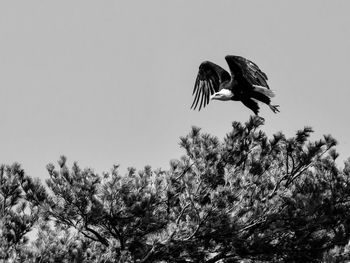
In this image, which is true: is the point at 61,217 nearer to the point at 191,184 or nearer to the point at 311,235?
the point at 191,184

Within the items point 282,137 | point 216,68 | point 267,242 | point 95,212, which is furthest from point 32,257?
point 216,68

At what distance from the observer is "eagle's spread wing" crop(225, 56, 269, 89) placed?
7020 mm

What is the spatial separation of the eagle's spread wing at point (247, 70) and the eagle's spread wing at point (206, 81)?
133 centimetres

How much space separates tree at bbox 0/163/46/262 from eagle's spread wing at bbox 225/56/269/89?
333 centimetres

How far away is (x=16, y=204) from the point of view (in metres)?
5.52

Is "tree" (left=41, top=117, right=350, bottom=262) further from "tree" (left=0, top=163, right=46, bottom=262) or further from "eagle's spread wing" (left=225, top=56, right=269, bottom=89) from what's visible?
"eagle's spread wing" (left=225, top=56, right=269, bottom=89)

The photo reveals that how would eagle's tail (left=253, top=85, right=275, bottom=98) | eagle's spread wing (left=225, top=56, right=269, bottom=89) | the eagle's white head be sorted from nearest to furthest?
eagle's tail (left=253, top=85, right=275, bottom=98) < eagle's spread wing (left=225, top=56, right=269, bottom=89) < the eagle's white head

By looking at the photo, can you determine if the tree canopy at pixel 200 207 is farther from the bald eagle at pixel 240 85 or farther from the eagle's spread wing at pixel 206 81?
the eagle's spread wing at pixel 206 81

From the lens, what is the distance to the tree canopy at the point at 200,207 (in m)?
5.14

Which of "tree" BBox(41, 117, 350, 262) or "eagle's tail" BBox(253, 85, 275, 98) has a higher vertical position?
"eagle's tail" BBox(253, 85, 275, 98)

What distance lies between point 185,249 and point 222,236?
0.46 meters

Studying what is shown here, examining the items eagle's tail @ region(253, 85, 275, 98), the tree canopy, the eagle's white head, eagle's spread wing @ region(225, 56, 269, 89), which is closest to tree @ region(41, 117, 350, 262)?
the tree canopy

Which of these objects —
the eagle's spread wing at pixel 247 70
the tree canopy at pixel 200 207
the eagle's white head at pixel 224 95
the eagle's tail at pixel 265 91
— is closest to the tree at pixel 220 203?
the tree canopy at pixel 200 207

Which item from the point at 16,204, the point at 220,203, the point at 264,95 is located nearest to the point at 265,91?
the point at 264,95
